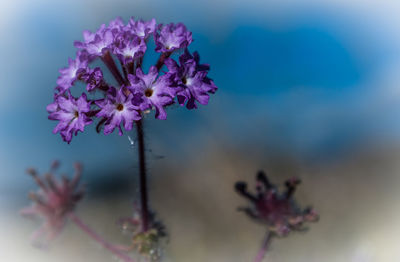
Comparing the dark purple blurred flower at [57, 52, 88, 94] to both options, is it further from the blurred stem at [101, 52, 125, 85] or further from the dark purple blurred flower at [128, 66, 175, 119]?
the dark purple blurred flower at [128, 66, 175, 119]

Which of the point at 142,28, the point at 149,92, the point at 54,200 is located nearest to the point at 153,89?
the point at 149,92

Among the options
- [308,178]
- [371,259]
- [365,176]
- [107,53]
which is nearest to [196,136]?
[308,178]

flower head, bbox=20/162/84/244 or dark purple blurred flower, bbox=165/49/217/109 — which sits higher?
dark purple blurred flower, bbox=165/49/217/109

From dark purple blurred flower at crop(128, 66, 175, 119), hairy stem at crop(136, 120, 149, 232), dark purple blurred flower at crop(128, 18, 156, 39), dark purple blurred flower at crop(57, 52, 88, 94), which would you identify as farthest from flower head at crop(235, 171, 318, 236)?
dark purple blurred flower at crop(57, 52, 88, 94)

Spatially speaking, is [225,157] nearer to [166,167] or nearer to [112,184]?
[166,167]

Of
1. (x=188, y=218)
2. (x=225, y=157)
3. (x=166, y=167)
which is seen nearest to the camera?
(x=188, y=218)

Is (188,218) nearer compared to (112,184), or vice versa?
(188,218)

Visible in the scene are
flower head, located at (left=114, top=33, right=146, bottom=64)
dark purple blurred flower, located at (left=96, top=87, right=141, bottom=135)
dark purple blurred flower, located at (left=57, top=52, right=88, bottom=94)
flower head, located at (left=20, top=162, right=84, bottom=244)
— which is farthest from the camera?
flower head, located at (left=20, top=162, right=84, bottom=244)

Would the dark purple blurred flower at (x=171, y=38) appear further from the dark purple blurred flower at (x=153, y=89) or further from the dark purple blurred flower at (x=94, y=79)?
the dark purple blurred flower at (x=94, y=79)
